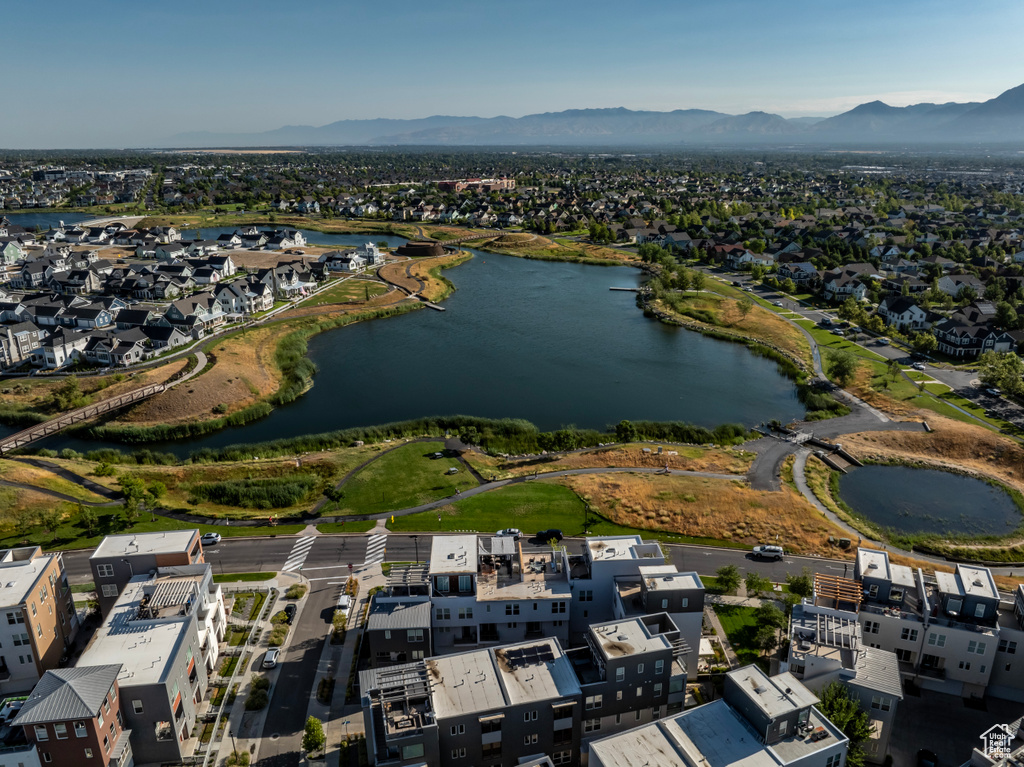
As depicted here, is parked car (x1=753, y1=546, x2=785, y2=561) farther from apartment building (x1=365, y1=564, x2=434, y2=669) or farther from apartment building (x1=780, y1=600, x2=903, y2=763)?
apartment building (x1=365, y1=564, x2=434, y2=669)

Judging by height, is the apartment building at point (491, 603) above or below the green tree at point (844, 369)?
below

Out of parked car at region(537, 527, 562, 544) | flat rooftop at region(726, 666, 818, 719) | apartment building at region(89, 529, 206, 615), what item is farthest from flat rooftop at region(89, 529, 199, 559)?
flat rooftop at region(726, 666, 818, 719)

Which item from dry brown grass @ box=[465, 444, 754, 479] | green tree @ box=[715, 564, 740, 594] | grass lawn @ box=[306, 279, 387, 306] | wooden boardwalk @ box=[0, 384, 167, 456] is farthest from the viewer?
grass lawn @ box=[306, 279, 387, 306]

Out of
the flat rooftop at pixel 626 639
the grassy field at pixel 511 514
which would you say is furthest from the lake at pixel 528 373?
the flat rooftop at pixel 626 639

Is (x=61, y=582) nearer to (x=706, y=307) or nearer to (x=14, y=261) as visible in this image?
(x=706, y=307)

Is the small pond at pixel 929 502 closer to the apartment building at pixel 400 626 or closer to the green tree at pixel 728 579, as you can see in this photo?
the green tree at pixel 728 579

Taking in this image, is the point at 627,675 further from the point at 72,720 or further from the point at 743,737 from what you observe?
the point at 72,720

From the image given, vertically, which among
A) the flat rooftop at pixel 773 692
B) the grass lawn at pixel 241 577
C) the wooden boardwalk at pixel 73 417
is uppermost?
the flat rooftop at pixel 773 692
